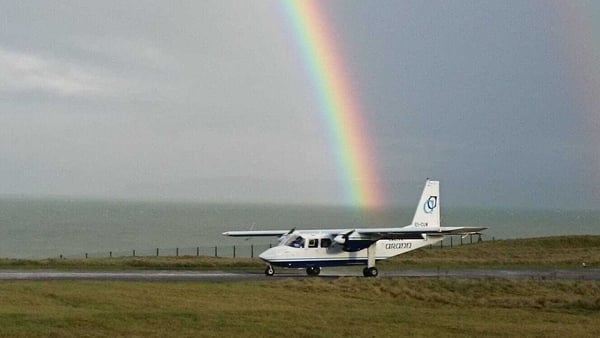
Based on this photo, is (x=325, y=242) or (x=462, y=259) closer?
(x=325, y=242)

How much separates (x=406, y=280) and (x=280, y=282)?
18.9 feet

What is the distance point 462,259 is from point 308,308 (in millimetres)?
29840

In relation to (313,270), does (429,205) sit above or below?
above

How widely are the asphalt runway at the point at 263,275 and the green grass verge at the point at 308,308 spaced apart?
4.22 m

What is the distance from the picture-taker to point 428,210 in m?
50.2

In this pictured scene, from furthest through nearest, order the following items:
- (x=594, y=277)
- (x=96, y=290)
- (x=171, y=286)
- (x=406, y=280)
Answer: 1. (x=594, y=277)
2. (x=406, y=280)
3. (x=171, y=286)
4. (x=96, y=290)

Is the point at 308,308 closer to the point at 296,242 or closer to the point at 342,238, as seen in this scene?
the point at 296,242

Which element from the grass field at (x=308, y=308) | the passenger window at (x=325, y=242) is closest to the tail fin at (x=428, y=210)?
the passenger window at (x=325, y=242)

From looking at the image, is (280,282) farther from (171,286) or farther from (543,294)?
(543,294)

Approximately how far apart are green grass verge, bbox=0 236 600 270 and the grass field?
12.2m

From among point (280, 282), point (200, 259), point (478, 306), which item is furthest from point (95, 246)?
point (478, 306)

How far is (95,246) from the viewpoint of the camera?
105 meters

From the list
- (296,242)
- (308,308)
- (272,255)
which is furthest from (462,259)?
(308,308)

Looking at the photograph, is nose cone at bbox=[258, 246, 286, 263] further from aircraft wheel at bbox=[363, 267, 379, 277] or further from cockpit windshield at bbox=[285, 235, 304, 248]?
aircraft wheel at bbox=[363, 267, 379, 277]
